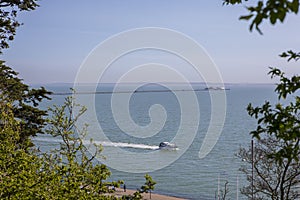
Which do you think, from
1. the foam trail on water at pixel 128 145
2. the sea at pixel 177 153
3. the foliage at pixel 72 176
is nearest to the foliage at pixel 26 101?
the sea at pixel 177 153

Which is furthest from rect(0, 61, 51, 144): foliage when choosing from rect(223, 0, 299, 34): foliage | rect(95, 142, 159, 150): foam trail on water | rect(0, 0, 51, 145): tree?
rect(95, 142, 159, 150): foam trail on water

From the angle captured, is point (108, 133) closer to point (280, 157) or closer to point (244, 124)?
point (244, 124)

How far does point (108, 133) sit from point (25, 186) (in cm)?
5614

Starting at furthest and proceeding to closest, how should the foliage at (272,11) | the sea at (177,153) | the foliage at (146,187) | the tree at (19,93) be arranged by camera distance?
the sea at (177,153)
the tree at (19,93)
the foliage at (146,187)
the foliage at (272,11)

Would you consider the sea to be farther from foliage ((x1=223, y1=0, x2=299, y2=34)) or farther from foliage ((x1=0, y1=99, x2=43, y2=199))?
foliage ((x1=223, y1=0, x2=299, y2=34))

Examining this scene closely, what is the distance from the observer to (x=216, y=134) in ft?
187

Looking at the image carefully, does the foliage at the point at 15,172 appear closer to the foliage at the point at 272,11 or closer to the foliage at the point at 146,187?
the foliage at the point at 146,187

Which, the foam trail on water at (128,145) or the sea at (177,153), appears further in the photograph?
the foam trail on water at (128,145)

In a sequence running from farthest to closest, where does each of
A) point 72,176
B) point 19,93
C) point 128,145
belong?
point 128,145 → point 19,93 → point 72,176

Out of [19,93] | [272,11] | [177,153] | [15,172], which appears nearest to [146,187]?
[15,172]

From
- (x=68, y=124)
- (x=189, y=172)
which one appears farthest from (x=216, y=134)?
(x=68, y=124)

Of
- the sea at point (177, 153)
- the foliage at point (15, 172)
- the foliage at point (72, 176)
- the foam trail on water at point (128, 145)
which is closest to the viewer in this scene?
the foliage at point (15, 172)

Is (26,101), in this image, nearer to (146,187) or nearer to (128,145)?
(146,187)

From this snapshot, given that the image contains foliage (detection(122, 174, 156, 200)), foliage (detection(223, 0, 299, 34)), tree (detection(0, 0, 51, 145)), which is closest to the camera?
foliage (detection(223, 0, 299, 34))
